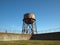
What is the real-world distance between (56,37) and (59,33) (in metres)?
1.49

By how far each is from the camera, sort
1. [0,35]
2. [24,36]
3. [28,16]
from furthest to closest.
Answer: [28,16], [24,36], [0,35]

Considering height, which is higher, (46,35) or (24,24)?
(24,24)

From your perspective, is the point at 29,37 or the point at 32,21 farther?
the point at 32,21

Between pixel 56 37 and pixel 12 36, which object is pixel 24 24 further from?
pixel 56 37

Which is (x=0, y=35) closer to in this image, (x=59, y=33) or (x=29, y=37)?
(x=29, y=37)

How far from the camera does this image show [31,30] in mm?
48188

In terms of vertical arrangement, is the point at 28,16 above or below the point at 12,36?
above

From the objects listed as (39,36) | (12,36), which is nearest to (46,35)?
(39,36)

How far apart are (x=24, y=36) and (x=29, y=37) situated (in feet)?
6.30

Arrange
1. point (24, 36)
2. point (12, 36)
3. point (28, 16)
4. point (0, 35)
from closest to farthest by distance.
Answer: point (0, 35)
point (12, 36)
point (24, 36)
point (28, 16)

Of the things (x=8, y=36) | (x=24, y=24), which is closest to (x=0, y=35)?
(x=8, y=36)

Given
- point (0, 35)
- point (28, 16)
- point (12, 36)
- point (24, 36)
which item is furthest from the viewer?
point (28, 16)

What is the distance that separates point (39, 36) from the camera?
1484 inches

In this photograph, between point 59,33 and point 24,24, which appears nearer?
point 59,33
